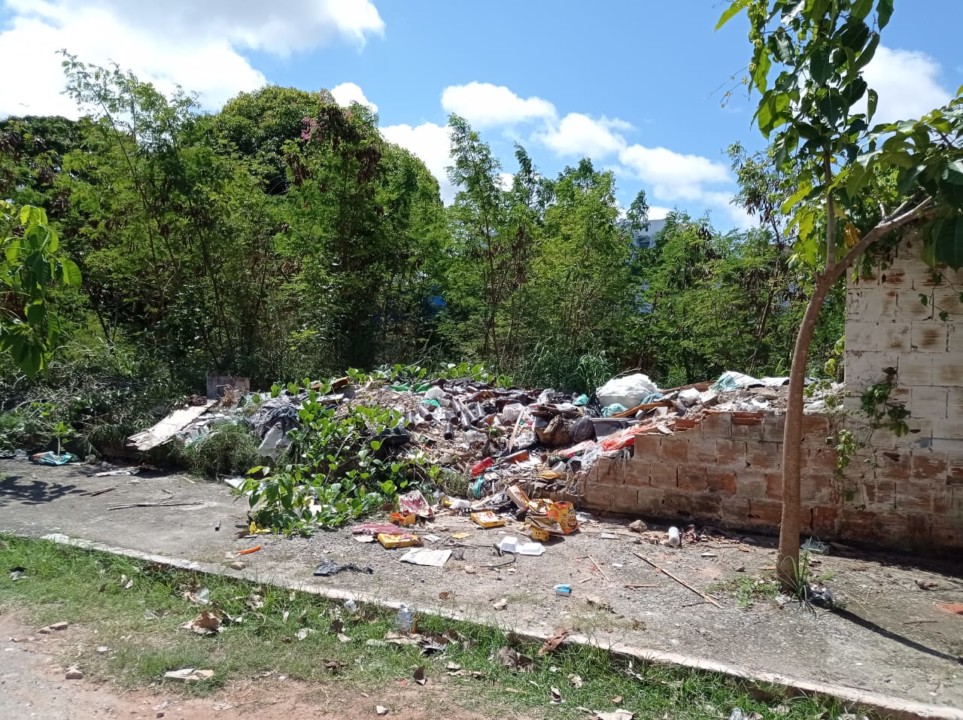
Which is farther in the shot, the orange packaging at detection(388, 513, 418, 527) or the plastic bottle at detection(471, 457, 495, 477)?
the plastic bottle at detection(471, 457, 495, 477)

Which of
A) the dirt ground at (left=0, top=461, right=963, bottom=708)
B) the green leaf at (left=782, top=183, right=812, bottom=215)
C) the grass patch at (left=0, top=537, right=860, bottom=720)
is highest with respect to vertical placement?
the green leaf at (left=782, top=183, right=812, bottom=215)

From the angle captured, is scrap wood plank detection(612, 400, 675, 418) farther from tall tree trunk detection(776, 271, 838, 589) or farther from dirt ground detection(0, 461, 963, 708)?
tall tree trunk detection(776, 271, 838, 589)

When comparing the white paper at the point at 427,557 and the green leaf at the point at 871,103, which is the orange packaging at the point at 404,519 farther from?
the green leaf at the point at 871,103

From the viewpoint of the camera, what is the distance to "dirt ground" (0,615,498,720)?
3299 mm

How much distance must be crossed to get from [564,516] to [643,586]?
1220 millimetres

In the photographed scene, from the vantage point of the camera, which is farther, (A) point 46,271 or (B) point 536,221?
(B) point 536,221

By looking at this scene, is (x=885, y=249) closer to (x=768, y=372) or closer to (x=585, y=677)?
(x=585, y=677)

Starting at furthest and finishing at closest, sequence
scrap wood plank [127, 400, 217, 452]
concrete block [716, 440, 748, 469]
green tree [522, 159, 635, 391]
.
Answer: green tree [522, 159, 635, 391]
scrap wood plank [127, 400, 217, 452]
concrete block [716, 440, 748, 469]

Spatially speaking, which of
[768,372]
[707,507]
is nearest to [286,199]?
[768,372]

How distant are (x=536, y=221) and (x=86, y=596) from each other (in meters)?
8.41

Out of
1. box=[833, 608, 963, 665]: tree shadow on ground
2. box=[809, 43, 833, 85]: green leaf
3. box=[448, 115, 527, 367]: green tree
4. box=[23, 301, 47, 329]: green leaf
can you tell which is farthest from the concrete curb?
box=[448, 115, 527, 367]: green tree

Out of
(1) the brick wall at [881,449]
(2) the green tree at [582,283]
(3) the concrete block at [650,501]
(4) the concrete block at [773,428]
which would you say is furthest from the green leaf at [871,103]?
(2) the green tree at [582,283]

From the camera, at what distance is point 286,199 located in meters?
11.5

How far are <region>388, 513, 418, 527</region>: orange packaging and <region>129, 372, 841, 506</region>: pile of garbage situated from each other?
581mm
